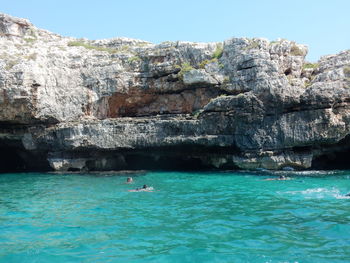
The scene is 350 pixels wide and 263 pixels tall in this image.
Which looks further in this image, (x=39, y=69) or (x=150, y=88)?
(x=150, y=88)

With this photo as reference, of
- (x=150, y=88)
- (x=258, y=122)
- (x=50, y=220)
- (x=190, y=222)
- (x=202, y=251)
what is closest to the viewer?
(x=202, y=251)

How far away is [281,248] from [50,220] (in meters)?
7.93

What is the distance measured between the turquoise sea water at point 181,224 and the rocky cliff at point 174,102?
229 inches

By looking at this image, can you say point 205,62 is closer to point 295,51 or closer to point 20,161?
point 295,51

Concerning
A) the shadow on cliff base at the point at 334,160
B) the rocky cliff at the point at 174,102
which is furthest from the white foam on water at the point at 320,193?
the shadow on cliff base at the point at 334,160

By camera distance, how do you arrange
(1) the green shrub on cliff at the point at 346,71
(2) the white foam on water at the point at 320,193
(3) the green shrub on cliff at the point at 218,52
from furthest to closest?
(3) the green shrub on cliff at the point at 218,52, (1) the green shrub on cliff at the point at 346,71, (2) the white foam on water at the point at 320,193

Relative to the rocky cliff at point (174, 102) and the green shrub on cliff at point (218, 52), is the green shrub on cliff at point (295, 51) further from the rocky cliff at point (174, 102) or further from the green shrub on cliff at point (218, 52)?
the green shrub on cliff at point (218, 52)

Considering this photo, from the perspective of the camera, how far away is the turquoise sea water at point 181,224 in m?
8.26

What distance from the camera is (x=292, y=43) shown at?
86.0 ft

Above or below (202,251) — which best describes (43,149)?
Result: above

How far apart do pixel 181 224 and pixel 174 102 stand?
64.5 feet

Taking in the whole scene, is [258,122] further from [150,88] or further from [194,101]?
[150,88]

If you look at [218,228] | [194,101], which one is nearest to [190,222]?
[218,228]

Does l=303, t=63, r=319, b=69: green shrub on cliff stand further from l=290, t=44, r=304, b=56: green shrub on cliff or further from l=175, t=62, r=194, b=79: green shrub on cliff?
l=175, t=62, r=194, b=79: green shrub on cliff
